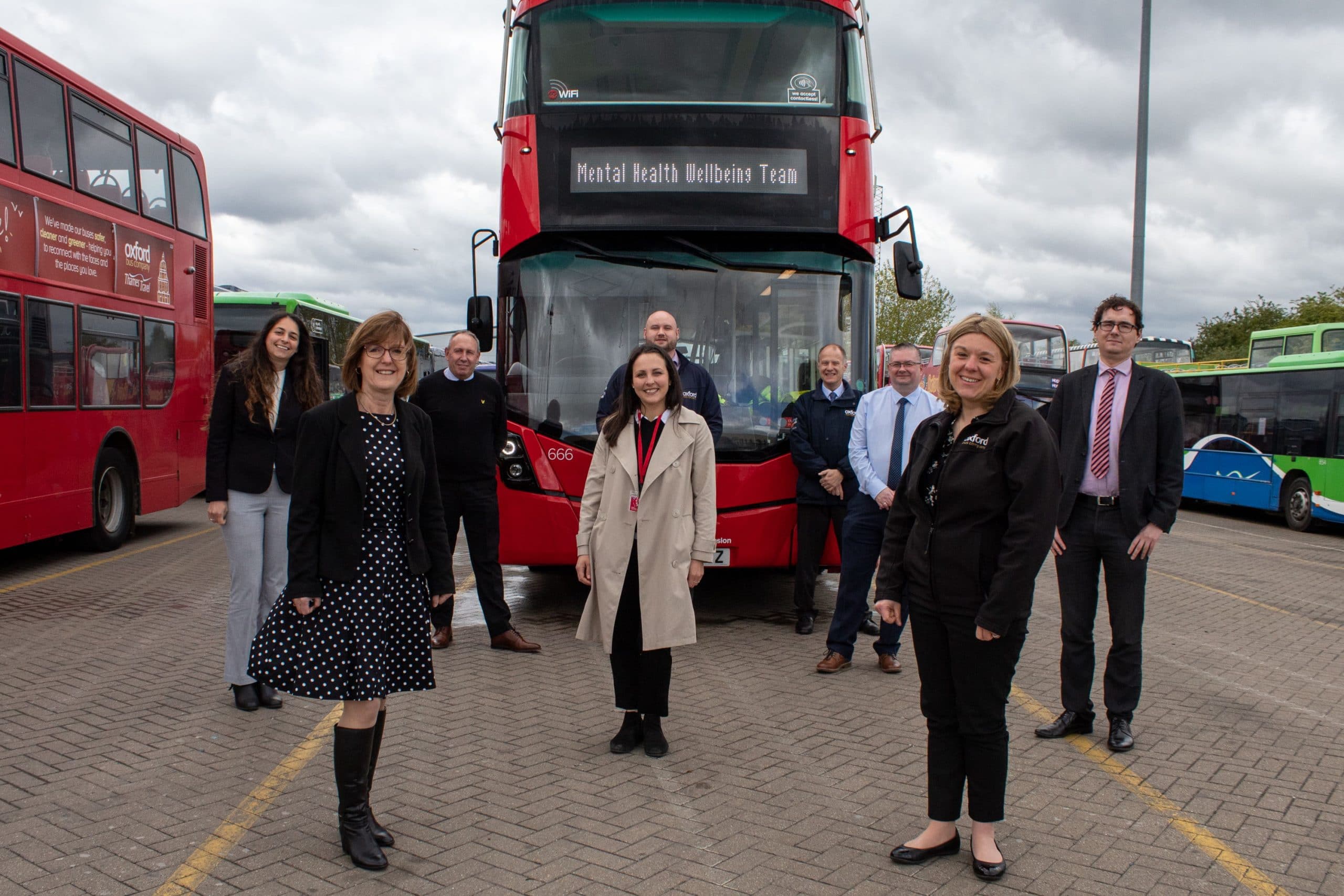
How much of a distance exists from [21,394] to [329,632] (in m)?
7.33

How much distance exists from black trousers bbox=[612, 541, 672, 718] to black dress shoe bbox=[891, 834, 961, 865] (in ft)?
4.53

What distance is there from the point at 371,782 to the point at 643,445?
1.82 meters

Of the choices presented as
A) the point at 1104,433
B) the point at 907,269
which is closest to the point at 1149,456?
the point at 1104,433

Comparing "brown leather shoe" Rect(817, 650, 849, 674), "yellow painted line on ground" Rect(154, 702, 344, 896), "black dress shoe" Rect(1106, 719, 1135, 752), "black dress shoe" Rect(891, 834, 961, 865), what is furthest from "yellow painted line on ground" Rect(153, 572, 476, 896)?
"black dress shoe" Rect(1106, 719, 1135, 752)

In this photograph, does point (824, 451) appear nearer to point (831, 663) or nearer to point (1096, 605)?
point (831, 663)

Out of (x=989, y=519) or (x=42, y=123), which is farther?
(x=42, y=123)

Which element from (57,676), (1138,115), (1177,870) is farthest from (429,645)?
(1138,115)

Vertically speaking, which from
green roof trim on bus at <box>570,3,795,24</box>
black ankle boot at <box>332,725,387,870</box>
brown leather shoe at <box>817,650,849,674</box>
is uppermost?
green roof trim on bus at <box>570,3,795,24</box>

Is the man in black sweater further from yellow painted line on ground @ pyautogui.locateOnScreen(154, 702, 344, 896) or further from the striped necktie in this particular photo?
the striped necktie

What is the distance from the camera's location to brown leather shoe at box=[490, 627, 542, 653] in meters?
6.70

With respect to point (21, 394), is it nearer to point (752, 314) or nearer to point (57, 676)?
point (57, 676)

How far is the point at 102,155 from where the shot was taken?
34.3ft

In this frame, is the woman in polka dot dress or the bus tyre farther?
the bus tyre

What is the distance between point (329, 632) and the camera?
351 centimetres
